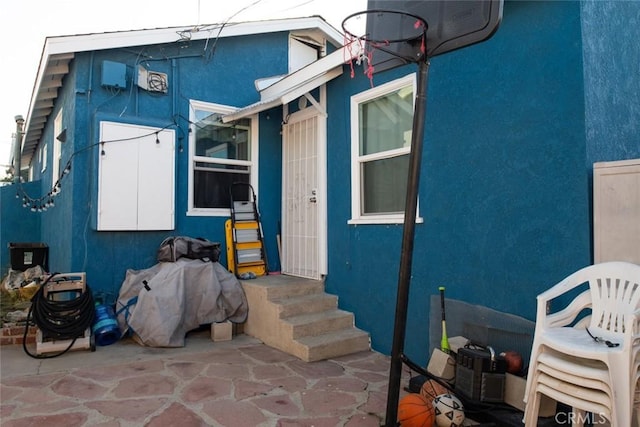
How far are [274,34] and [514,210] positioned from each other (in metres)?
5.30

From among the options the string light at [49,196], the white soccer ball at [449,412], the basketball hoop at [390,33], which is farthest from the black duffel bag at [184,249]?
the white soccer ball at [449,412]

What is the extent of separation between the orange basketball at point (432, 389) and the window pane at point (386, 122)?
7.88 feet

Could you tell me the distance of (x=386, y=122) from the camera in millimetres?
4719

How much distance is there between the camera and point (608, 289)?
2.58 meters

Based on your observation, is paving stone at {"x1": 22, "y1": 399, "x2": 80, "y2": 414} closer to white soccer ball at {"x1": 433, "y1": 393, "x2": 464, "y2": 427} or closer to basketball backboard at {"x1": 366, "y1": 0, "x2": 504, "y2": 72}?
white soccer ball at {"x1": 433, "y1": 393, "x2": 464, "y2": 427}

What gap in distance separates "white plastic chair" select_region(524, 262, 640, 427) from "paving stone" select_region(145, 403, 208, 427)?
2190 millimetres

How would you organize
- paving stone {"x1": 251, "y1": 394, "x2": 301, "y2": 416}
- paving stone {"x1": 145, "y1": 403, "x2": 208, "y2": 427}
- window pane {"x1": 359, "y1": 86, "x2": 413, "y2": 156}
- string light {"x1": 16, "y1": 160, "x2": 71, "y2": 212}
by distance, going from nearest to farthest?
paving stone {"x1": 145, "y1": 403, "x2": 208, "y2": 427}, paving stone {"x1": 251, "y1": 394, "x2": 301, "y2": 416}, window pane {"x1": 359, "y1": 86, "x2": 413, "y2": 156}, string light {"x1": 16, "y1": 160, "x2": 71, "y2": 212}

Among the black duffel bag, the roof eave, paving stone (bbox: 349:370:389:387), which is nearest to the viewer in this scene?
paving stone (bbox: 349:370:389:387)

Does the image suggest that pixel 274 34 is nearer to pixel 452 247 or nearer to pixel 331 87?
pixel 331 87

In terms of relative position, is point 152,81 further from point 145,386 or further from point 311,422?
point 311,422

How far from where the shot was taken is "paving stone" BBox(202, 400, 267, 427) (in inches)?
116

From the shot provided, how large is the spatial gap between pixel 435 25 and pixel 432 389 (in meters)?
2.61

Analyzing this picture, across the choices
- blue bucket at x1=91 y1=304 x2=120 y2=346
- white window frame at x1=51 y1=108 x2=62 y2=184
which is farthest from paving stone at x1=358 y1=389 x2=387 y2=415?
white window frame at x1=51 y1=108 x2=62 y2=184

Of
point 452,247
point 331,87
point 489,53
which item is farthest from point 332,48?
point 452,247
